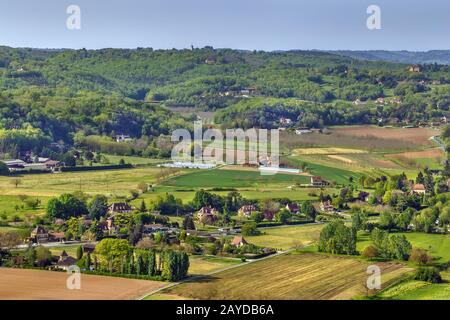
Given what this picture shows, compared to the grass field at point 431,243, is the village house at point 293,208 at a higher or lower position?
higher

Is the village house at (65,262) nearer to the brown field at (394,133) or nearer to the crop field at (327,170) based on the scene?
the crop field at (327,170)

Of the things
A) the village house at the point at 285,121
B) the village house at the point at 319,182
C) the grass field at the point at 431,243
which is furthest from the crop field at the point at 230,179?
the village house at the point at 285,121

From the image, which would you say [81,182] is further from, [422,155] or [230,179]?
A: [422,155]

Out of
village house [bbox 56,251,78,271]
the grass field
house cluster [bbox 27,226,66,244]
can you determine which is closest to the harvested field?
the grass field

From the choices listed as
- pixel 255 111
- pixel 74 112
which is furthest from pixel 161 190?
pixel 255 111

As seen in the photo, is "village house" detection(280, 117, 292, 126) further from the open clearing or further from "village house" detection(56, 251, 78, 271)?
"village house" detection(56, 251, 78, 271)

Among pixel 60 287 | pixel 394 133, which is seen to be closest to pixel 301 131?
pixel 394 133
